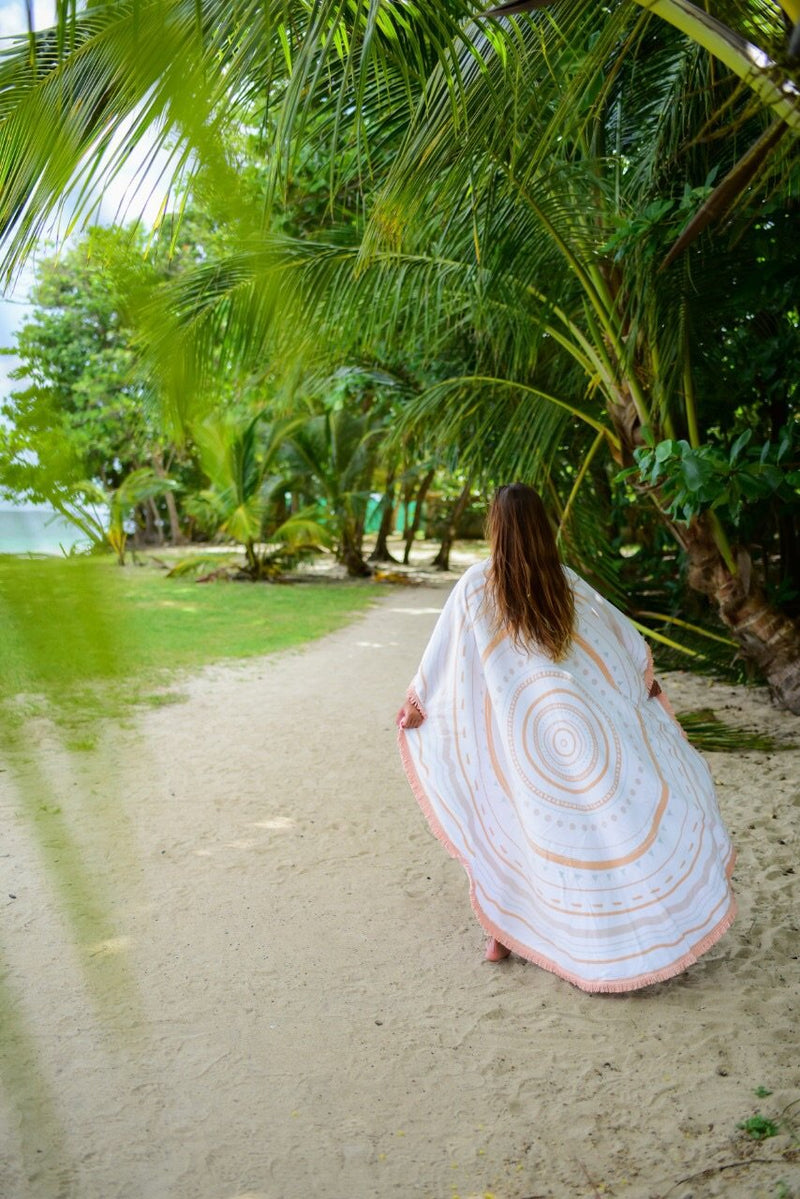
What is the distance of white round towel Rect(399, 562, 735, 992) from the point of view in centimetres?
315

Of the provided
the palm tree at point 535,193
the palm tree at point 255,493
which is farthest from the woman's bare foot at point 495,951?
the palm tree at point 255,493

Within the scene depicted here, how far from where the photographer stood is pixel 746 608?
6.46m

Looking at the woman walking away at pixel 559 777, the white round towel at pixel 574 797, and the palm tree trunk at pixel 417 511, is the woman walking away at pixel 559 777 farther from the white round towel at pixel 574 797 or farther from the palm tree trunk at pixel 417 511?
the palm tree trunk at pixel 417 511

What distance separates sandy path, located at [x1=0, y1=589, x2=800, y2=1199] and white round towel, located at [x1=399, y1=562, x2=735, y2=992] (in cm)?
20

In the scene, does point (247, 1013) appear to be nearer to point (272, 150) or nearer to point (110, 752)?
point (272, 150)

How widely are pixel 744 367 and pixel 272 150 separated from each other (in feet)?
17.9

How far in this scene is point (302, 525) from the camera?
635 inches

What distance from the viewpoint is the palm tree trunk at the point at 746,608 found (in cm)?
636

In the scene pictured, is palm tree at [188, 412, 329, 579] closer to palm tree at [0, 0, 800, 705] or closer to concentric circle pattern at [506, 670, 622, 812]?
palm tree at [0, 0, 800, 705]

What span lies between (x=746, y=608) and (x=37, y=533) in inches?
253

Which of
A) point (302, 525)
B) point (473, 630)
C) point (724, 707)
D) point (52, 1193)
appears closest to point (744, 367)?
point (724, 707)

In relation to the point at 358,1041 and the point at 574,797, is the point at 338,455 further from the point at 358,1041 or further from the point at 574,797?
the point at 358,1041

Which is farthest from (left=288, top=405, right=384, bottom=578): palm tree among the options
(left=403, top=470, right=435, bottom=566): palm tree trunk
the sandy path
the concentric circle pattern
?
the concentric circle pattern

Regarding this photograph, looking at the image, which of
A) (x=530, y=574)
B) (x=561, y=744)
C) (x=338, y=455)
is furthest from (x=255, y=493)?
(x=561, y=744)
